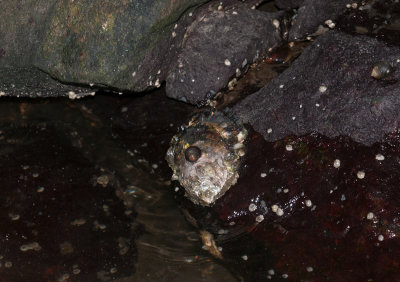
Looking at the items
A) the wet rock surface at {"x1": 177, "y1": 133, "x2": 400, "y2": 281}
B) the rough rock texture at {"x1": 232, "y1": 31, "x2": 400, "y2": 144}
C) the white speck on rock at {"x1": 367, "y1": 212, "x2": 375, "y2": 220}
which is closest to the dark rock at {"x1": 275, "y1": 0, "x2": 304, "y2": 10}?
the rough rock texture at {"x1": 232, "y1": 31, "x2": 400, "y2": 144}

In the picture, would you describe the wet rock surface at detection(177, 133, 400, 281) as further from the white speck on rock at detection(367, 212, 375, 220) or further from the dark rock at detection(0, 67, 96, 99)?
the dark rock at detection(0, 67, 96, 99)

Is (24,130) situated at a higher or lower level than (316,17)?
lower

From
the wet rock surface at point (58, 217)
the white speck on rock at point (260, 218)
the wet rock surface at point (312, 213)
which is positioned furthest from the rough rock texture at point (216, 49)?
the white speck on rock at point (260, 218)

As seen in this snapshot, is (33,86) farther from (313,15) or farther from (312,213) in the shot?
(312,213)

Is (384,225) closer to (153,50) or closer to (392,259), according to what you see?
(392,259)

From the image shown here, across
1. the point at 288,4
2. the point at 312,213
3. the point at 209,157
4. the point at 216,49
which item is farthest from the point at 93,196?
the point at 288,4

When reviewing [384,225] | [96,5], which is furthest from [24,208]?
[384,225]

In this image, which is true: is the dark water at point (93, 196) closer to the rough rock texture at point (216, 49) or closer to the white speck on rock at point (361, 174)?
the rough rock texture at point (216, 49)
